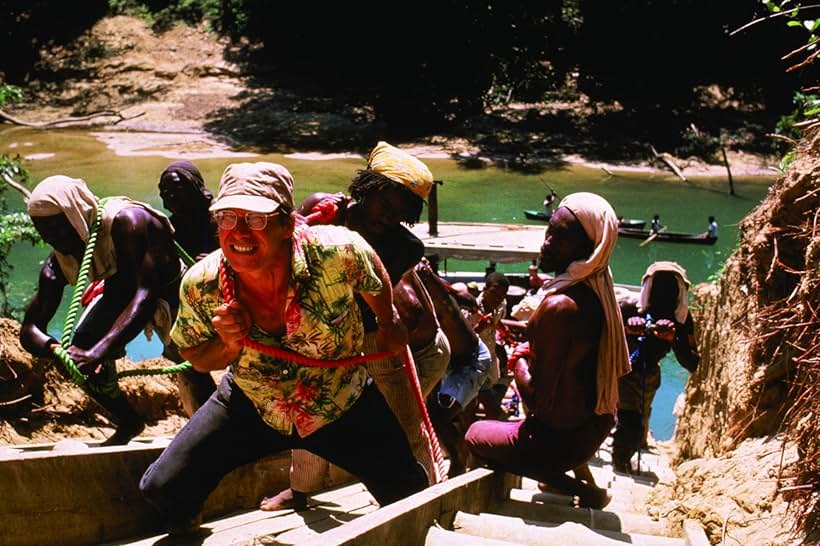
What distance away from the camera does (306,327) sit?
3336 mm

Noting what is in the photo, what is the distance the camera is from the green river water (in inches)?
978

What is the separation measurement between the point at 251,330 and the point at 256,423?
39cm

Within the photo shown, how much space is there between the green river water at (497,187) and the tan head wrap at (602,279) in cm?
1936

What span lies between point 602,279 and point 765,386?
147cm

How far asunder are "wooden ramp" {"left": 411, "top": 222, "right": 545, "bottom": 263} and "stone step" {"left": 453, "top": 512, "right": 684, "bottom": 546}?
1100 centimetres

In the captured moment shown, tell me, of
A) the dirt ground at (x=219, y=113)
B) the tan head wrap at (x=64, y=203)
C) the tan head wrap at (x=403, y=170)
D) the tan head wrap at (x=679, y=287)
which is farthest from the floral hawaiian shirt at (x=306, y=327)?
the dirt ground at (x=219, y=113)

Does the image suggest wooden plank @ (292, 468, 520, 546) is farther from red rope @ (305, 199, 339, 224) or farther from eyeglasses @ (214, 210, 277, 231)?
red rope @ (305, 199, 339, 224)

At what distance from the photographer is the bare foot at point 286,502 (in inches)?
167

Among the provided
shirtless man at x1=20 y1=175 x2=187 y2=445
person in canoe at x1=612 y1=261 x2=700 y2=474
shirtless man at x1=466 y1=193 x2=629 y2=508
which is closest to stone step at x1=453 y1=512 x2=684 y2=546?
shirtless man at x1=466 y1=193 x2=629 y2=508

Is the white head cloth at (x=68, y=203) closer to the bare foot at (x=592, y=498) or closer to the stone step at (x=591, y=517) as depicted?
the stone step at (x=591, y=517)

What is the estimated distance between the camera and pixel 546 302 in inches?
154

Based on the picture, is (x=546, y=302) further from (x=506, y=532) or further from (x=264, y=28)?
(x=264, y=28)

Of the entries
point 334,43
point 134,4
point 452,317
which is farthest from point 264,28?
point 452,317

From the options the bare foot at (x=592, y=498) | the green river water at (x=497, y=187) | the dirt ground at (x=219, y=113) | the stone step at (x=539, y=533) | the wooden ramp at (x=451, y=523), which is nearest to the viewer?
the wooden ramp at (x=451, y=523)
